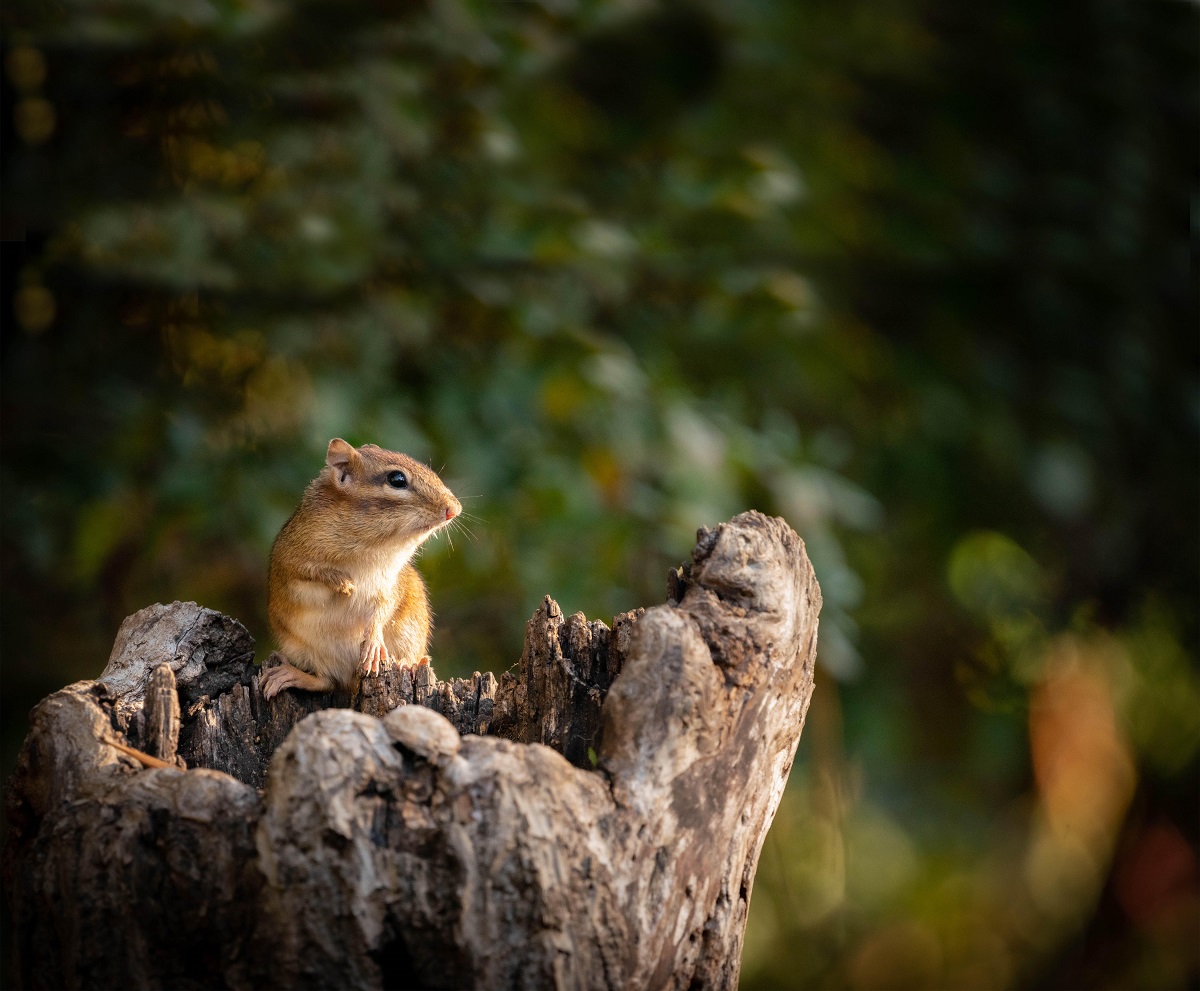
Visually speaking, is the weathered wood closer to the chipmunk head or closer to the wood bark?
the wood bark

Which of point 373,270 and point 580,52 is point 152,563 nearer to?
point 373,270

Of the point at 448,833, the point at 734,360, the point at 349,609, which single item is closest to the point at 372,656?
the point at 349,609

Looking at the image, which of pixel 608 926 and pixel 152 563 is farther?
pixel 152 563

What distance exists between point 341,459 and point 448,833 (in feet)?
4.61

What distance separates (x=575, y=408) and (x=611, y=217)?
0.82 meters

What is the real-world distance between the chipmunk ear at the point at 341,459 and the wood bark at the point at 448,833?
0.98 m

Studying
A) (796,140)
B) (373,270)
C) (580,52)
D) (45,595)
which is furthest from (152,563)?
(796,140)

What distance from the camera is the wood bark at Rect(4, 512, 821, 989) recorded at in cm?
139

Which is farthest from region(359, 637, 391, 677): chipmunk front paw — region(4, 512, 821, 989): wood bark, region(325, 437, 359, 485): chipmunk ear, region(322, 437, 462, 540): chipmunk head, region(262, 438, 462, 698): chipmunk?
region(4, 512, 821, 989): wood bark

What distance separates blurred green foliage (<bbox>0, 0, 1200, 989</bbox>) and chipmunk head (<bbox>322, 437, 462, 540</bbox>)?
0.48 meters

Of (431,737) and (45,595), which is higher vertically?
(431,737)

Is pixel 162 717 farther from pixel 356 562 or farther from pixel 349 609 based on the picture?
pixel 356 562

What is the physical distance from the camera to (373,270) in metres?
3.46

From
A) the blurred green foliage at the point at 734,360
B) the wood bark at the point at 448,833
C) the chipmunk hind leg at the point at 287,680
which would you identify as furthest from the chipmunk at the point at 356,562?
the wood bark at the point at 448,833
